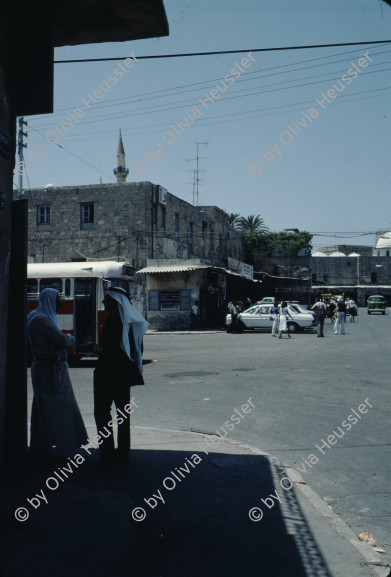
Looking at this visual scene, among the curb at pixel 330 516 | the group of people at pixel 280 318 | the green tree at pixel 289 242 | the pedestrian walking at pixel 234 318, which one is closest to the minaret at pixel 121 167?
the pedestrian walking at pixel 234 318

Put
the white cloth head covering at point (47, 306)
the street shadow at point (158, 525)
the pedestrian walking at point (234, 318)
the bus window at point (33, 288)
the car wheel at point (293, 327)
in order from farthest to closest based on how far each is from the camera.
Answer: the pedestrian walking at point (234, 318), the car wheel at point (293, 327), the bus window at point (33, 288), the white cloth head covering at point (47, 306), the street shadow at point (158, 525)

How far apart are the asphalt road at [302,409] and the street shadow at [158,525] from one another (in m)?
0.60

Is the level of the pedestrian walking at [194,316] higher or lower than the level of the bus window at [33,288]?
lower

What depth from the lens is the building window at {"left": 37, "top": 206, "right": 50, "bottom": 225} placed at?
33.0 m

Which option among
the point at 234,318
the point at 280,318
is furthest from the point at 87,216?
the point at 280,318

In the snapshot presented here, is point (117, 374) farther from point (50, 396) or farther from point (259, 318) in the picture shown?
point (259, 318)

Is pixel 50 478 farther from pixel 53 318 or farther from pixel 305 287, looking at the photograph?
pixel 305 287

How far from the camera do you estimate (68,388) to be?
18.2 ft

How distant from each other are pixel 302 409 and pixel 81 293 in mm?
8756

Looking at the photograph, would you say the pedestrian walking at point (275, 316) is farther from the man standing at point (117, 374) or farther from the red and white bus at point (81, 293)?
the man standing at point (117, 374)

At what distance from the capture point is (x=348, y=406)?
27.0ft

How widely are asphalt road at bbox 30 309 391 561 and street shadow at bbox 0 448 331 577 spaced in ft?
1.98

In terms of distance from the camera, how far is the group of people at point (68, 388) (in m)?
5.38

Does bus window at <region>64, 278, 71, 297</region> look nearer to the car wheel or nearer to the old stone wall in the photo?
the car wheel
